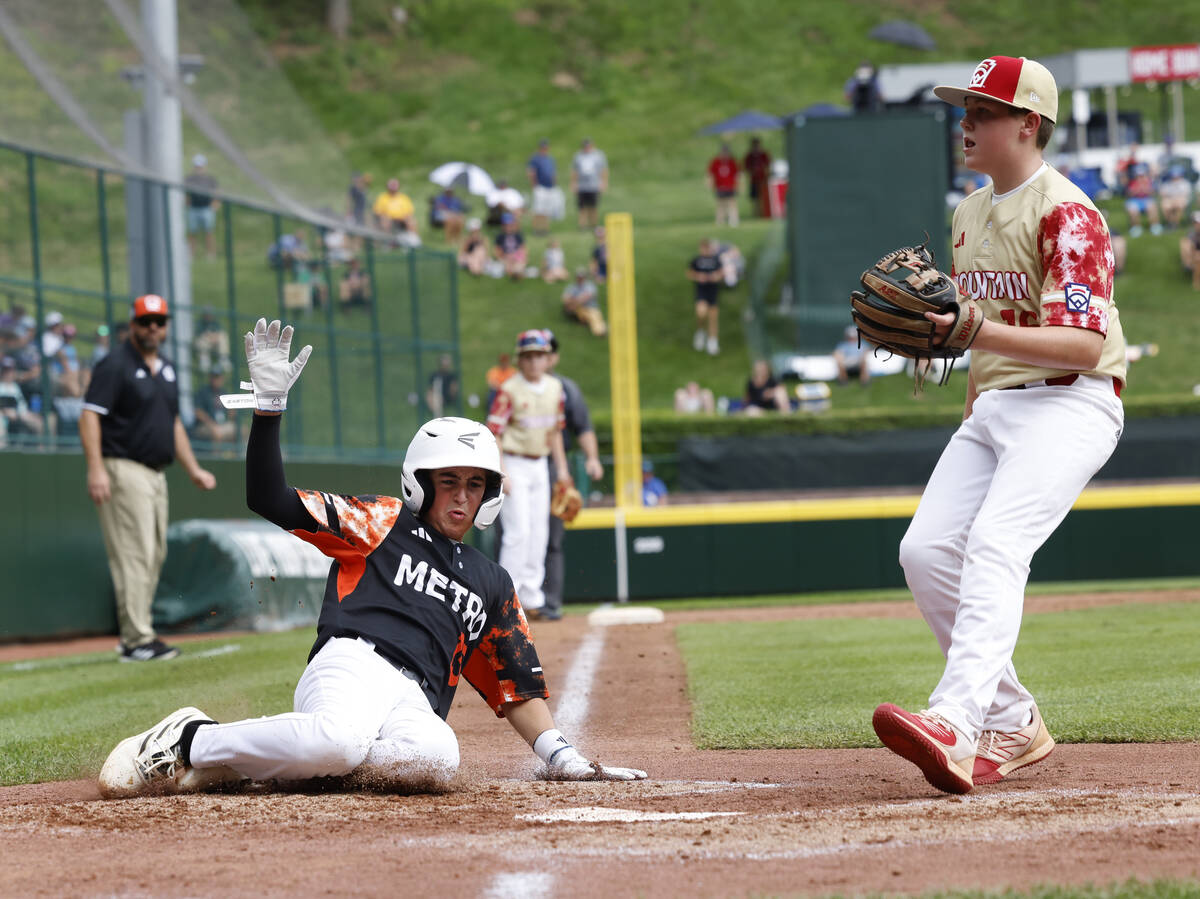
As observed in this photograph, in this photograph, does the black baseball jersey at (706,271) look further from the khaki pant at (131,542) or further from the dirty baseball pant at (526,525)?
the khaki pant at (131,542)

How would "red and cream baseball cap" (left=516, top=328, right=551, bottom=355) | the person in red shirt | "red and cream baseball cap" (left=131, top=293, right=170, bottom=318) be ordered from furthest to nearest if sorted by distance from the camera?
1. the person in red shirt
2. "red and cream baseball cap" (left=516, top=328, right=551, bottom=355)
3. "red and cream baseball cap" (left=131, top=293, right=170, bottom=318)

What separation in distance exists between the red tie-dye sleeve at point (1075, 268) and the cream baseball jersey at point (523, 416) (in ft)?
24.9

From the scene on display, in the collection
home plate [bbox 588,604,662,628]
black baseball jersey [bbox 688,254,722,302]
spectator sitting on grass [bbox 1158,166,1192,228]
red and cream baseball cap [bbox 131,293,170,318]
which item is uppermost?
spectator sitting on grass [bbox 1158,166,1192,228]

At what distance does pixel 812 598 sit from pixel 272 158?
25.6ft

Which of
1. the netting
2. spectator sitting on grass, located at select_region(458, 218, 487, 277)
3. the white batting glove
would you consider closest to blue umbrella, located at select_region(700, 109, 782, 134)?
spectator sitting on grass, located at select_region(458, 218, 487, 277)

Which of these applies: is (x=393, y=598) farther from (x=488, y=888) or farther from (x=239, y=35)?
(x=239, y=35)

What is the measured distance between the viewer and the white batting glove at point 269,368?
4.34 meters

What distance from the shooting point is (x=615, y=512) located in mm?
15617

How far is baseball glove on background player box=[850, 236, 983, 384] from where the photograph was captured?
420 centimetres

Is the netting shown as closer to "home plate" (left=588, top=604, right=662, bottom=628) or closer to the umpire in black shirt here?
the umpire in black shirt

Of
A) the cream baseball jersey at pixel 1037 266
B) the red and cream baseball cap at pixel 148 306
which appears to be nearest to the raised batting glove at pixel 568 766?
the cream baseball jersey at pixel 1037 266

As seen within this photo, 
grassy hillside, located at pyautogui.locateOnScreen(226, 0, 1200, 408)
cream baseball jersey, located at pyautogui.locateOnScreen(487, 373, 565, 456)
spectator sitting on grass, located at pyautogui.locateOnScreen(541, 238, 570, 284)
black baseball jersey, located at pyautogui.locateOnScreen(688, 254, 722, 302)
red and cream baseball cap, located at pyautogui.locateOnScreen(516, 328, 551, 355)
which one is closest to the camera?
red and cream baseball cap, located at pyautogui.locateOnScreen(516, 328, 551, 355)

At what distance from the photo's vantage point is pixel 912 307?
13.9 ft

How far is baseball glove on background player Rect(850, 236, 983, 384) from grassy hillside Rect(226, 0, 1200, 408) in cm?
3475
